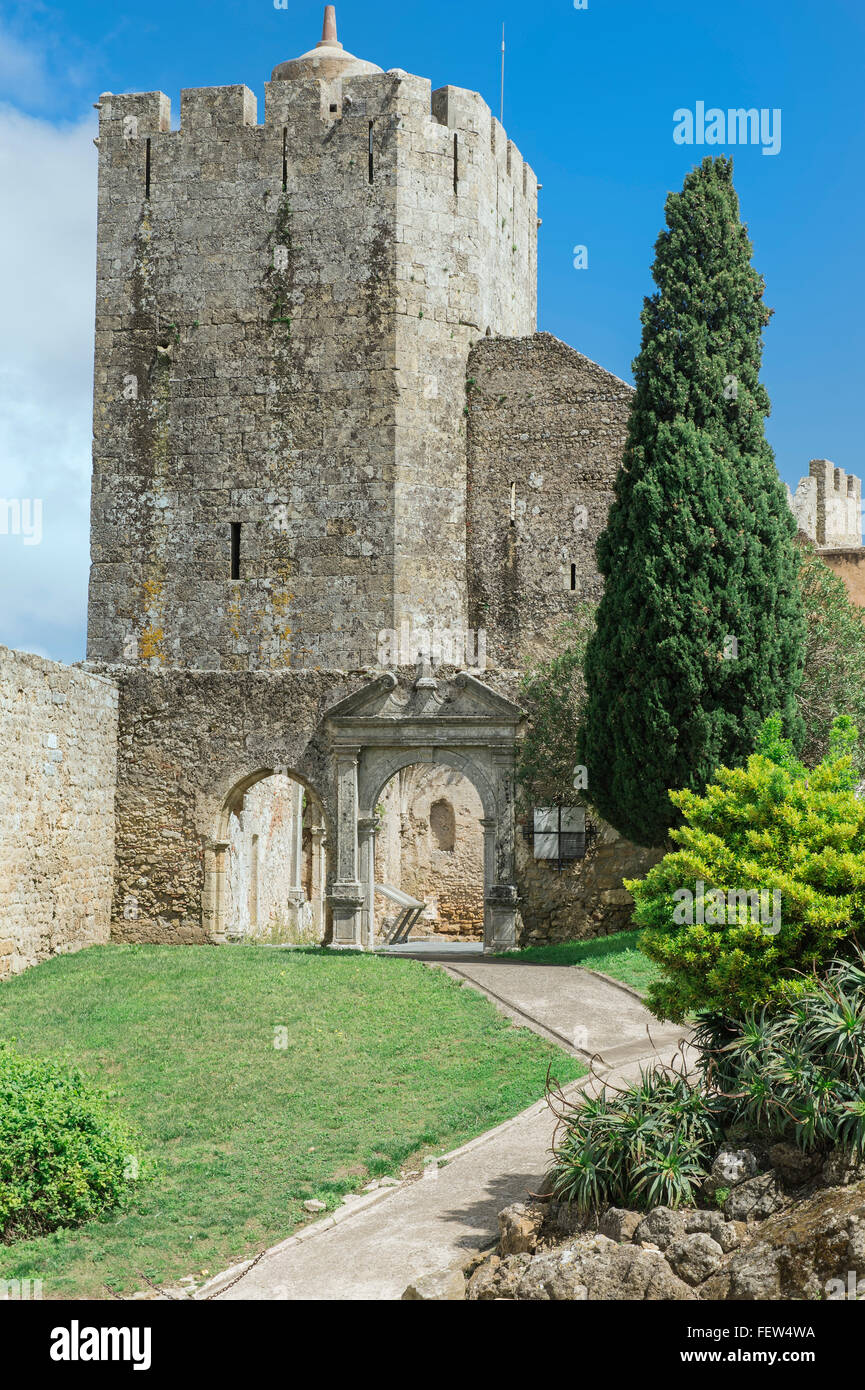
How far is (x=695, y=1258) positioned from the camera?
20.8 feet

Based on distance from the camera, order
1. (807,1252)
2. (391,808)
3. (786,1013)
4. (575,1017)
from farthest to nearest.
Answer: (391,808)
(575,1017)
(786,1013)
(807,1252)

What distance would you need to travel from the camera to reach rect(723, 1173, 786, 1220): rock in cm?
654

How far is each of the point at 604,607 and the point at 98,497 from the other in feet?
33.1

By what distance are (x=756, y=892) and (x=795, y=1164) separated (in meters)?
1.43

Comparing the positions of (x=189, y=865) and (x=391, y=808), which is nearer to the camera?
(x=189, y=865)

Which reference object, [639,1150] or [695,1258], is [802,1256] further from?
[639,1150]

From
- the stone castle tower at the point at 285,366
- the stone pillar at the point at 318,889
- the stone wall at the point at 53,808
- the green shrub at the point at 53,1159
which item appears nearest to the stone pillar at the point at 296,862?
the stone pillar at the point at 318,889

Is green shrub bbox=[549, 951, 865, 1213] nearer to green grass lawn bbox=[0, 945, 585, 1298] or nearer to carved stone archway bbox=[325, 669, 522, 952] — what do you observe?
green grass lawn bbox=[0, 945, 585, 1298]

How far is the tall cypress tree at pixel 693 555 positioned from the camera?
15.4 m

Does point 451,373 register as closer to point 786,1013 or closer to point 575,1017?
point 575,1017

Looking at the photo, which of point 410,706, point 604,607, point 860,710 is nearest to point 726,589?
point 604,607

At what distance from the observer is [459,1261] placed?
686 centimetres

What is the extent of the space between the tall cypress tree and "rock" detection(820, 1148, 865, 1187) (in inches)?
347

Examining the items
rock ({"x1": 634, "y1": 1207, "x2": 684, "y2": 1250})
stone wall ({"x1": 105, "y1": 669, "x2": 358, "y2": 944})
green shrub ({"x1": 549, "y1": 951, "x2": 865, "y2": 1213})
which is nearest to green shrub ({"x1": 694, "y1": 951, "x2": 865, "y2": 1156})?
green shrub ({"x1": 549, "y1": 951, "x2": 865, "y2": 1213})
